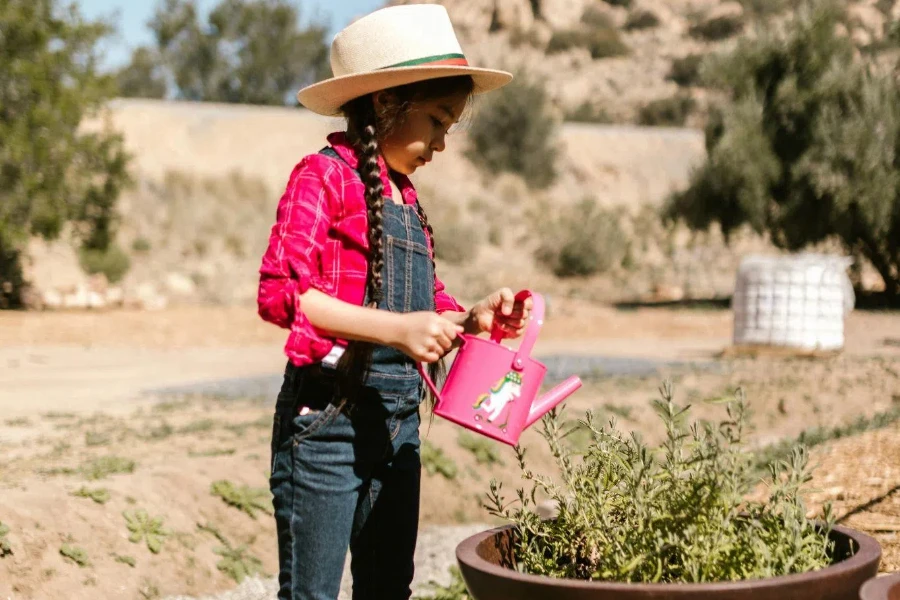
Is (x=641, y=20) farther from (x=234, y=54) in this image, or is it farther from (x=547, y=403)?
(x=547, y=403)

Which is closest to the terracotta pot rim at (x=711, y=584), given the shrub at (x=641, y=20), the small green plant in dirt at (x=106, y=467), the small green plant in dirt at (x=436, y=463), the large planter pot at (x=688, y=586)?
the large planter pot at (x=688, y=586)

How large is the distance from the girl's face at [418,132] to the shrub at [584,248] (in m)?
24.0

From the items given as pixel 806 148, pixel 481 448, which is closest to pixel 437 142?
pixel 481 448

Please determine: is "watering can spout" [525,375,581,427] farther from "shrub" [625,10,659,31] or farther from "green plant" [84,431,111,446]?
"shrub" [625,10,659,31]

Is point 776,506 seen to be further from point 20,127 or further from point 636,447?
point 20,127

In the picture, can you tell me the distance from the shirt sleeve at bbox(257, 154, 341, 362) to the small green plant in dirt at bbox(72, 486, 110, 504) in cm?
243

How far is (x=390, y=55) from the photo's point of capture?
2697 millimetres

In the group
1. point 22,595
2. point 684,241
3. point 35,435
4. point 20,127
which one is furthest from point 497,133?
point 22,595

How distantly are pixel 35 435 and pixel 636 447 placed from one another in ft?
19.4

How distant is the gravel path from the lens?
468 centimetres

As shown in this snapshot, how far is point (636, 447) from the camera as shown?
7.52 ft

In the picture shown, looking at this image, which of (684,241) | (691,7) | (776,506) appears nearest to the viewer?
(776,506)

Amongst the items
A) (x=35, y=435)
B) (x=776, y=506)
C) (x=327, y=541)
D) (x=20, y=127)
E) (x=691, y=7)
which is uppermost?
(x=691, y=7)

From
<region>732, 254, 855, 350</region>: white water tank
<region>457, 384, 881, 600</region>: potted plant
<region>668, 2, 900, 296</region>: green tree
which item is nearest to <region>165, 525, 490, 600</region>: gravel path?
<region>457, 384, 881, 600</region>: potted plant
